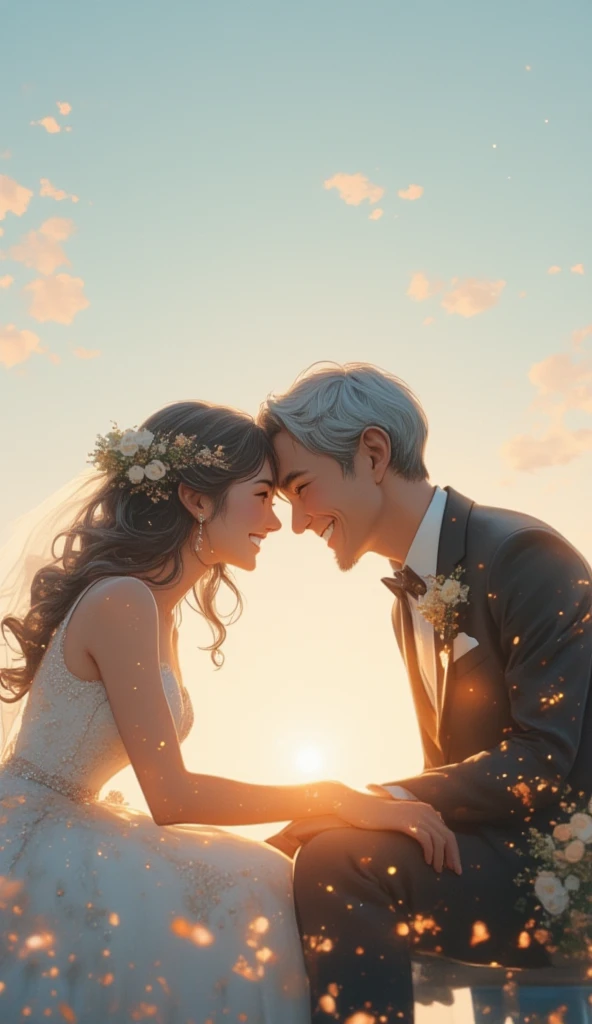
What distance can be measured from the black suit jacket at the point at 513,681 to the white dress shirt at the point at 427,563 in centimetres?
15

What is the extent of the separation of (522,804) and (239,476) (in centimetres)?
240

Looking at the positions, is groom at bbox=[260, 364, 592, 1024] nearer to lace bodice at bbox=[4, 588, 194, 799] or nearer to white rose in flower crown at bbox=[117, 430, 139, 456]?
white rose in flower crown at bbox=[117, 430, 139, 456]

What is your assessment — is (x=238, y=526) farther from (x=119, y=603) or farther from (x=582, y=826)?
(x=582, y=826)

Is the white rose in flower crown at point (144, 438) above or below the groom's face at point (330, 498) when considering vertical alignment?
above

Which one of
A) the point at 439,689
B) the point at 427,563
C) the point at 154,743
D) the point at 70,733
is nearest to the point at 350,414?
the point at 427,563

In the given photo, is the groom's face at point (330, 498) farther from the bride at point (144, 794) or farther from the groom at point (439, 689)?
the bride at point (144, 794)

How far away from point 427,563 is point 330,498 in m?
0.79

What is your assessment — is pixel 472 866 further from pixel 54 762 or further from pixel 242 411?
pixel 242 411

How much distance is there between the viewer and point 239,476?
545 centimetres

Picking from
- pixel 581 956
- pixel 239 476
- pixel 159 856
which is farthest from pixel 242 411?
pixel 581 956

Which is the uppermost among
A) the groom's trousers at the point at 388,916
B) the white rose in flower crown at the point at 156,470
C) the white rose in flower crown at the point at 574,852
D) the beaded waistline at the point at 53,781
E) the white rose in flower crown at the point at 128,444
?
the white rose in flower crown at the point at 128,444

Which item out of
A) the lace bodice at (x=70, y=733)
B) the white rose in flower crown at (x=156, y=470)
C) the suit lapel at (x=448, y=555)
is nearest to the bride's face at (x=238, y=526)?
the white rose in flower crown at (x=156, y=470)

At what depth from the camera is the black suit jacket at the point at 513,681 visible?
4.07 meters

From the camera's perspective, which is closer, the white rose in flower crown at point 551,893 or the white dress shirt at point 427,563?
the white rose in flower crown at point 551,893
